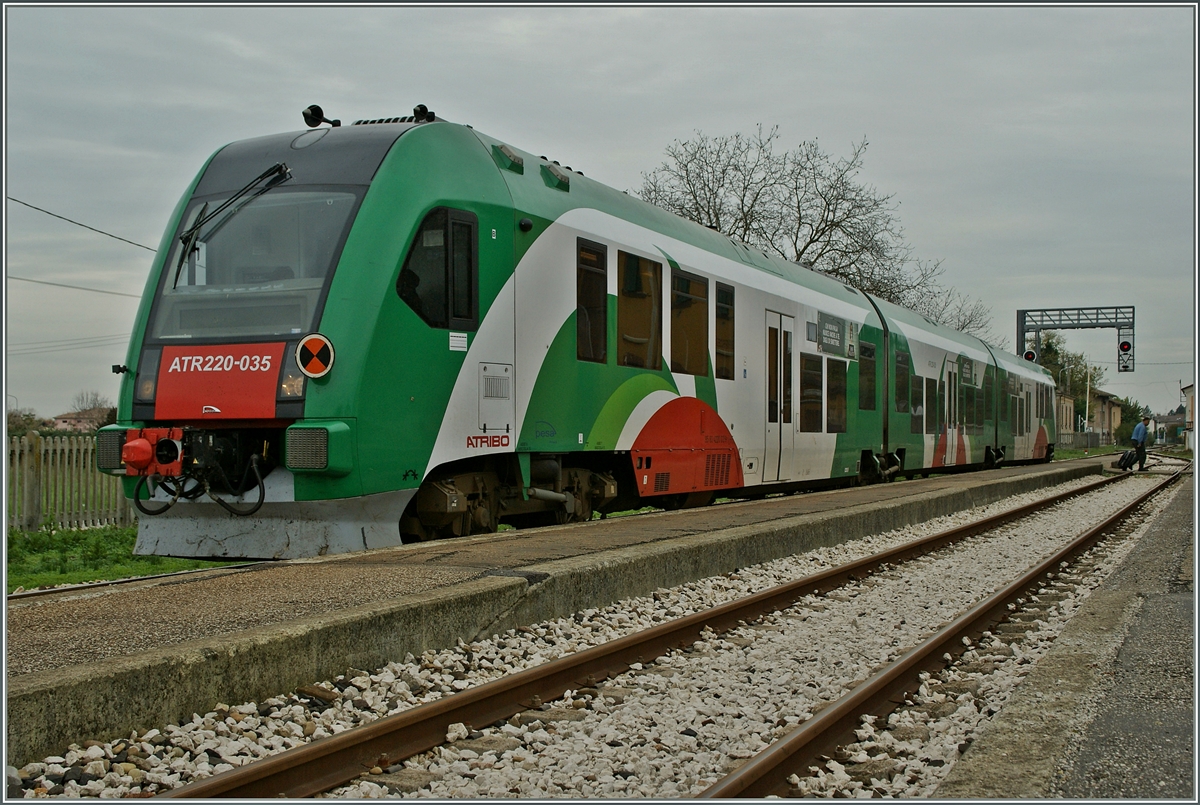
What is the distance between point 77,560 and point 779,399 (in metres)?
8.20

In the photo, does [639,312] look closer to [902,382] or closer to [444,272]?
[444,272]

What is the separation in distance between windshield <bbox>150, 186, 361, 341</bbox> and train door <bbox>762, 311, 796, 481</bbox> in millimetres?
6993

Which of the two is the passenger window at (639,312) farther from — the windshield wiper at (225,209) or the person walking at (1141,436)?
the person walking at (1141,436)

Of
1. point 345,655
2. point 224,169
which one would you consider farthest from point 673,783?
point 224,169

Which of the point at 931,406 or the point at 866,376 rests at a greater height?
the point at 866,376

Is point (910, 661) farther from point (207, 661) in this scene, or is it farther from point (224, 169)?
point (224, 169)

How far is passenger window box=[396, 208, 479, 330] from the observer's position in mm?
7551

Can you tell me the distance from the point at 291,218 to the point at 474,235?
4.35ft

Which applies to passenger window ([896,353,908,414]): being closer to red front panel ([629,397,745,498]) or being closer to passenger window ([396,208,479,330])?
red front panel ([629,397,745,498])

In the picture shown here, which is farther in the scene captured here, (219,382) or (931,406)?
(931,406)

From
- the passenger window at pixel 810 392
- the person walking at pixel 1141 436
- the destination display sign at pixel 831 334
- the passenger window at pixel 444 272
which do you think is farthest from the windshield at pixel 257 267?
the person walking at pixel 1141 436

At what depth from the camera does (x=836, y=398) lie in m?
15.5

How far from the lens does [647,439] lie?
33.7ft

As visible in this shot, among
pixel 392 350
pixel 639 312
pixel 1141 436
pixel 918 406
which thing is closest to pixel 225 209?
pixel 392 350
